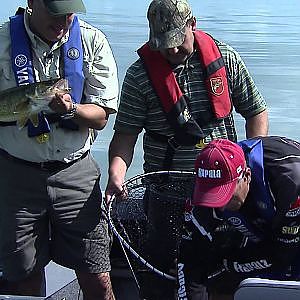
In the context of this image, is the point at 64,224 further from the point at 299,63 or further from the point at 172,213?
the point at 299,63

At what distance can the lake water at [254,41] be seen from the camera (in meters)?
9.05

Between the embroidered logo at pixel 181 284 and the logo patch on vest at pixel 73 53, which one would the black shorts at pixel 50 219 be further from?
the embroidered logo at pixel 181 284

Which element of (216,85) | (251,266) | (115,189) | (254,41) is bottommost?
(254,41)

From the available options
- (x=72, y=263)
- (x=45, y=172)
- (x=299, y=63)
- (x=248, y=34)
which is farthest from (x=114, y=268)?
(x=248, y=34)

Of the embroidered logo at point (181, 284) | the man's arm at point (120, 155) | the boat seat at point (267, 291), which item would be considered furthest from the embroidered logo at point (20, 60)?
the boat seat at point (267, 291)

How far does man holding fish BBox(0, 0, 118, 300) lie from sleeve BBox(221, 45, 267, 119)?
22.1 inches

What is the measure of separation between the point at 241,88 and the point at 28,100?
1.01 m

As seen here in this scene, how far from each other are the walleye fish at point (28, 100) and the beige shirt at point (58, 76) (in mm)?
99

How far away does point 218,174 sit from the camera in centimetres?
281

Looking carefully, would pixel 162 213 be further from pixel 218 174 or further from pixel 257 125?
pixel 218 174

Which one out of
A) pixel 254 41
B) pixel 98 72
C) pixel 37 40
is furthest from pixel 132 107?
pixel 254 41

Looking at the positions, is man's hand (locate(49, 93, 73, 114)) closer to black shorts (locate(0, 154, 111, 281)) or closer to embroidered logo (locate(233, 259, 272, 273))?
black shorts (locate(0, 154, 111, 281))

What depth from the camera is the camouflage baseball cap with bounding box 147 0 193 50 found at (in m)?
3.44

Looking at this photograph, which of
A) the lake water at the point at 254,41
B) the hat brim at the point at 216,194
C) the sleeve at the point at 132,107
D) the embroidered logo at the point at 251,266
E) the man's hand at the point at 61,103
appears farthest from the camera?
the lake water at the point at 254,41
